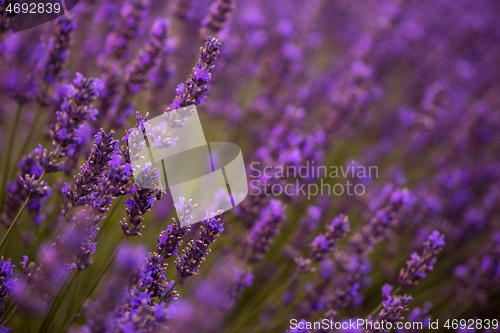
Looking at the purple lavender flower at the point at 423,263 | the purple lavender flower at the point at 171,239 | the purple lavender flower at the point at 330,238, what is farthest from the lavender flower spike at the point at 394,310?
the purple lavender flower at the point at 171,239

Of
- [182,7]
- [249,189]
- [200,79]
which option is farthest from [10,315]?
[182,7]

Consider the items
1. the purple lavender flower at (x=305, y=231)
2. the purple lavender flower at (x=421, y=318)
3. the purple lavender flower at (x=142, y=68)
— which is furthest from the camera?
the purple lavender flower at (x=305, y=231)

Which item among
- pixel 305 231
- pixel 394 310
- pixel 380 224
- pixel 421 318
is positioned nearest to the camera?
pixel 394 310

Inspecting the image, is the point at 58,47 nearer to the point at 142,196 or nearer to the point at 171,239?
the point at 142,196

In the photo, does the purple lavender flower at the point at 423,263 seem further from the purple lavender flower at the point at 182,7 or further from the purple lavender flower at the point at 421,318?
the purple lavender flower at the point at 182,7

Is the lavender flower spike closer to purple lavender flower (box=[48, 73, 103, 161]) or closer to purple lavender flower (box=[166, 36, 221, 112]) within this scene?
purple lavender flower (box=[166, 36, 221, 112])

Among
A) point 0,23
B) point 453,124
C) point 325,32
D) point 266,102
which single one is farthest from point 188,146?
point 325,32

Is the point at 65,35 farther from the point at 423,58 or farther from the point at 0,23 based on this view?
the point at 423,58
